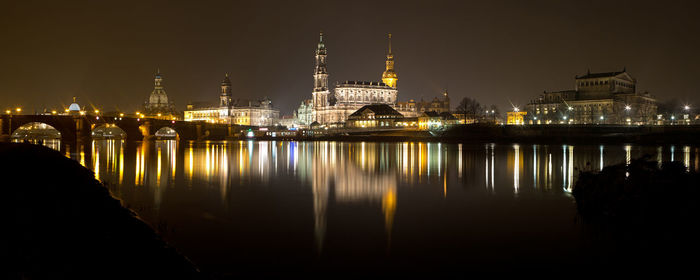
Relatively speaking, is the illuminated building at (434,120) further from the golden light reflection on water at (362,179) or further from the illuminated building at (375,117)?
the golden light reflection on water at (362,179)

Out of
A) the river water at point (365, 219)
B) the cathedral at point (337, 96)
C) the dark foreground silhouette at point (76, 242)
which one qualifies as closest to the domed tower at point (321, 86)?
the cathedral at point (337, 96)

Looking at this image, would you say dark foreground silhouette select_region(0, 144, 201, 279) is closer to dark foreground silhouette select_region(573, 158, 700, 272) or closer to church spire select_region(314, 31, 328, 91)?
dark foreground silhouette select_region(573, 158, 700, 272)

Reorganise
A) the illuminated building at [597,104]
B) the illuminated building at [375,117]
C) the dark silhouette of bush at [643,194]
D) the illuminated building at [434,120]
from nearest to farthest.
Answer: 1. the dark silhouette of bush at [643,194]
2. the illuminated building at [597,104]
3. the illuminated building at [434,120]
4. the illuminated building at [375,117]

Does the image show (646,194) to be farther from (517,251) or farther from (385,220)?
(385,220)

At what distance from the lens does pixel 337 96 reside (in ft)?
592

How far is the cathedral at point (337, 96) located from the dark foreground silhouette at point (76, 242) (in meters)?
159

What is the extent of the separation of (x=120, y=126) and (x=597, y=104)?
107443 mm

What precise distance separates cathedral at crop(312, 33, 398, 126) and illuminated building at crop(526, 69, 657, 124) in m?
58.3

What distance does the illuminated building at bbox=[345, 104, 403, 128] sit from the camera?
5551 inches

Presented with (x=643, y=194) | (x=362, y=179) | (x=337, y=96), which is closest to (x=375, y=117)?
(x=337, y=96)

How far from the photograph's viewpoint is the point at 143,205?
22.5 meters

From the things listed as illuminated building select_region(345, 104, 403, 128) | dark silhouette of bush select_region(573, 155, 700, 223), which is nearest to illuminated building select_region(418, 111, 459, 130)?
illuminated building select_region(345, 104, 403, 128)

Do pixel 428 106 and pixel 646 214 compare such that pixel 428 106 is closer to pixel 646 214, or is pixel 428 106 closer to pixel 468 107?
pixel 468 107

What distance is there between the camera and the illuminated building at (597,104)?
122 meters
